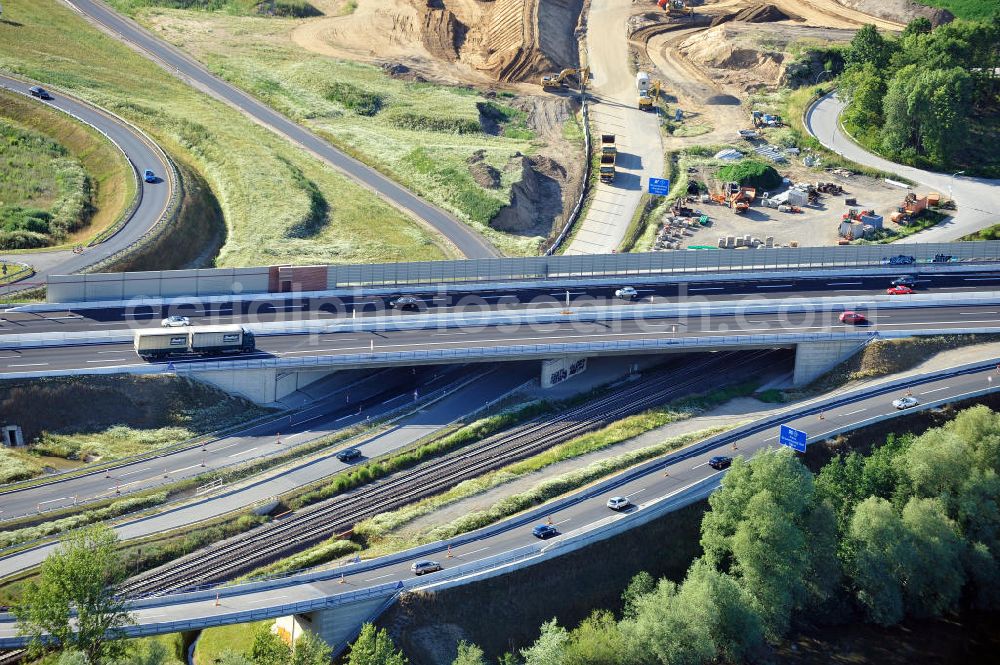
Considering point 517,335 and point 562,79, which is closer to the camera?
point 517,335

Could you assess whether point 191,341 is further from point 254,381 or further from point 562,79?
point 562,79

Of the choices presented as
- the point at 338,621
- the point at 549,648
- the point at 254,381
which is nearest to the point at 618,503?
the point at 549,648

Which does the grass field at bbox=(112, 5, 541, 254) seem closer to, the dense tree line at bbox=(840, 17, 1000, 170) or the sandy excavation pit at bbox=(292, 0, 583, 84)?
the sandy excavation pit at bbox=(292, 0, 583, 84)

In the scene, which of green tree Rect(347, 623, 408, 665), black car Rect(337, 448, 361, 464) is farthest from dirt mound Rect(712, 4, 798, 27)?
green tree Rect(347, 623, 408, 665)

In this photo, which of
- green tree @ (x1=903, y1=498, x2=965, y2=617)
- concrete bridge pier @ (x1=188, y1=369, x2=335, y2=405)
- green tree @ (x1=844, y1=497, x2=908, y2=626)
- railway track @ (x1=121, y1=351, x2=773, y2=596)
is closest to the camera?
railway track @ (x1=121, y1=351, x2=773, y2=596)

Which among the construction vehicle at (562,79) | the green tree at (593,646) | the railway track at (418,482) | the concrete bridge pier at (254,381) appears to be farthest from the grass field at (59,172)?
the green tree at (593,646)

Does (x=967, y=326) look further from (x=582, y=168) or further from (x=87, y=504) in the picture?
(x=87, y=504)

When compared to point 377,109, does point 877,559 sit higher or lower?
lower

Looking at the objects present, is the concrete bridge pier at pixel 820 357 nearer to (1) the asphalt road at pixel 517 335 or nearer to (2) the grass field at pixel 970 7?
(1) the asphalt road at pixel 517 335
